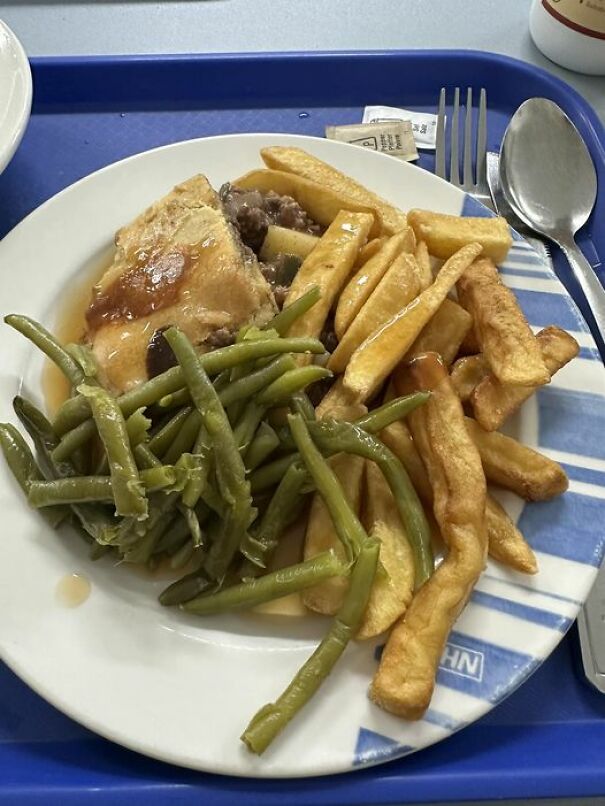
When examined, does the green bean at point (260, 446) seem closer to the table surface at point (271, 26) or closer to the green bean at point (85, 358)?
the green bean at point (85, 358)

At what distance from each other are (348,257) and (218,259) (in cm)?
37

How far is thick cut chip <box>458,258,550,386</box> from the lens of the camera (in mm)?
1771

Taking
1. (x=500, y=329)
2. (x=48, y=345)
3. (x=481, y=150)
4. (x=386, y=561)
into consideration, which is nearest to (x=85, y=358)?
(x=48, y=345)

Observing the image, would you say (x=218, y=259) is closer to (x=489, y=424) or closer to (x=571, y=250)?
(x=489, y=424)

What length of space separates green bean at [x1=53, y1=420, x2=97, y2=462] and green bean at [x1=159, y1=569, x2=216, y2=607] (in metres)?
0.42

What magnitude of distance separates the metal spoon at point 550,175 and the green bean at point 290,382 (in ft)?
3.90

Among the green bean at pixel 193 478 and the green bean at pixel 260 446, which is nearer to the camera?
the green bean at pixel 193 478

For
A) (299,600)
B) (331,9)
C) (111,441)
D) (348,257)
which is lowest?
(299,600)

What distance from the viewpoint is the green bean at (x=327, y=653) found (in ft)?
4.91

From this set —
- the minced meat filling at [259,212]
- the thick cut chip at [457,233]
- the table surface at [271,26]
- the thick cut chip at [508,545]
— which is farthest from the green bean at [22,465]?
the table surface at [271,26]

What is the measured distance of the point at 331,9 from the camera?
11.5 ft

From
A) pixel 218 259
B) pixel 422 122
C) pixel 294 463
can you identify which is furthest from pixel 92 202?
pixel 422 122

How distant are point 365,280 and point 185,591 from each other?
38.1 inches

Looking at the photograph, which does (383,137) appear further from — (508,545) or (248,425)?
(508,545)
